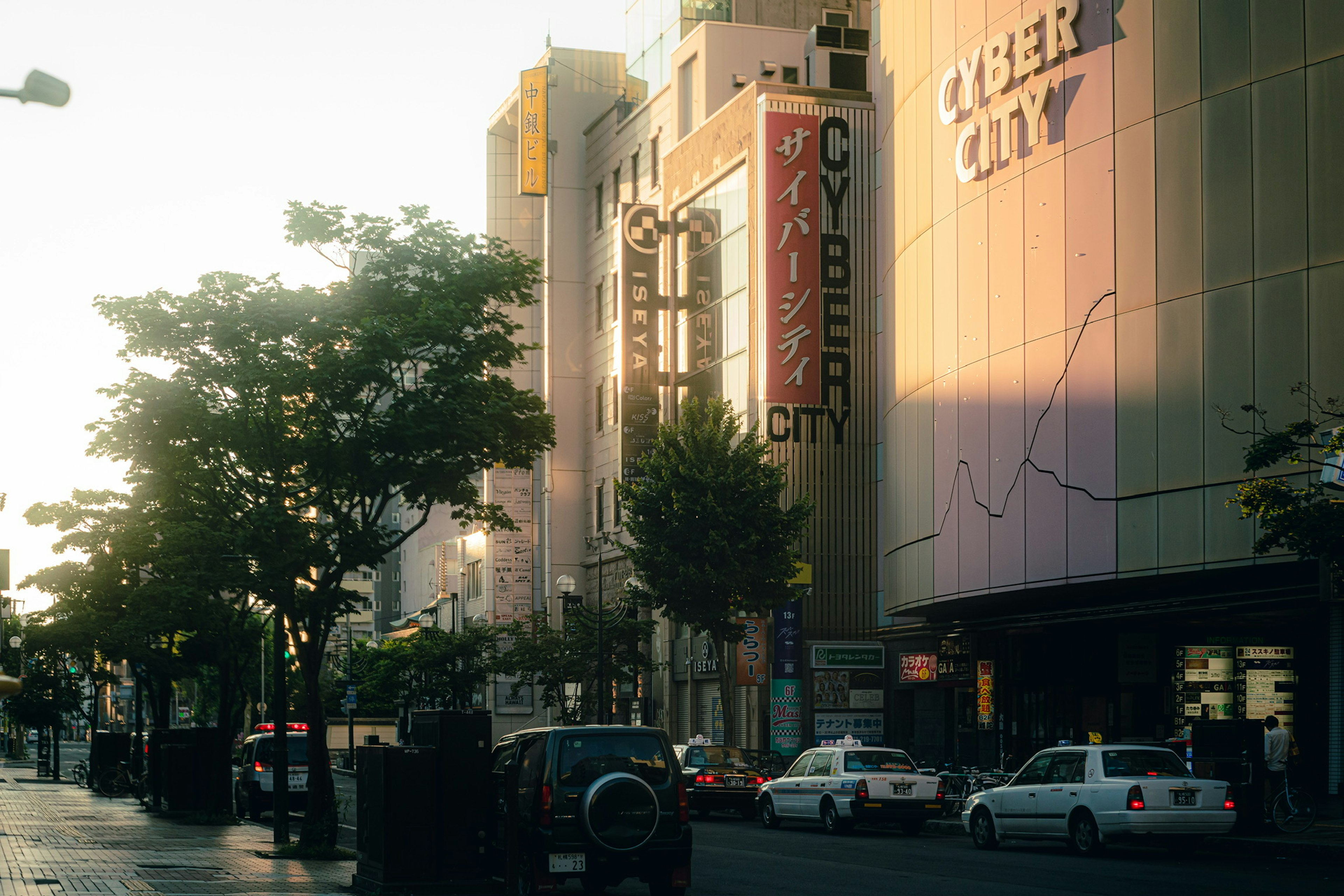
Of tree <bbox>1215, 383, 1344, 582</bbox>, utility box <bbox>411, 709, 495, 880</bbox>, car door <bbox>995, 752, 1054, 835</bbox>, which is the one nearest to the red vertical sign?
car door <bbox>995, 752, 1054, 835</bbox>

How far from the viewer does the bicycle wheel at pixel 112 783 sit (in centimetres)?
4550

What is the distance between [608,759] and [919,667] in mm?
29939

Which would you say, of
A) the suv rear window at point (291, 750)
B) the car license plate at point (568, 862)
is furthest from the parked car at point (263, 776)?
the car license plate at point (568, 862)

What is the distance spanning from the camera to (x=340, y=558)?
24969 millimetres

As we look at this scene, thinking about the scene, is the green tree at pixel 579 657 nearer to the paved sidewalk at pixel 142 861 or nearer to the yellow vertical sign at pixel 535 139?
the paved sidewalk at pixel 142 861

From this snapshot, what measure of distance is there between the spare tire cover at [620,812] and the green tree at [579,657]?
115 feet

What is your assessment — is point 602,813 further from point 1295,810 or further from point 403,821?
point 1295,810

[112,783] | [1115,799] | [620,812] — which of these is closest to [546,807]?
[620,812]

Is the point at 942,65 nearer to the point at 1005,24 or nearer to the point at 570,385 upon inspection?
the point at 1005,24

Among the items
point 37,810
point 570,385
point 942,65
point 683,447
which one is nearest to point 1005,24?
point 942,65

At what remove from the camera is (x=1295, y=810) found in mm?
23016

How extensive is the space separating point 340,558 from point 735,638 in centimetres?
1645

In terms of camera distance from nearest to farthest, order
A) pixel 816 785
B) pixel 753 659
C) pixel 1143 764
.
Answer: pixel 1143 764 < pixel 816 785 < pixel 753 659

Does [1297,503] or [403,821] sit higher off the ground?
[1297,503]
